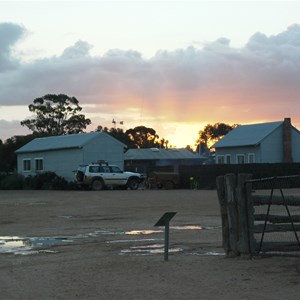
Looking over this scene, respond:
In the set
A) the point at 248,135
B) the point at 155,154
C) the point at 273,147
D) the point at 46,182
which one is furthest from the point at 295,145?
the point at 155,154

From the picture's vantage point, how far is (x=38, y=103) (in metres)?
90.7

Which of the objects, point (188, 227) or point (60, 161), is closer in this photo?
point (188, 227)

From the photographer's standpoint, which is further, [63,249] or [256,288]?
[63,249]

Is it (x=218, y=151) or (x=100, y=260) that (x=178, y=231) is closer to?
(x=100, y=260)

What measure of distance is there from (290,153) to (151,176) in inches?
531

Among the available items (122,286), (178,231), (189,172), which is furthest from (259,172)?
(122,286)

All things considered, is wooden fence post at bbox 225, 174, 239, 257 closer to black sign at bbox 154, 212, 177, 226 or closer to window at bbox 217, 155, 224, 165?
black sign at bbox 154, 212, 177, 226

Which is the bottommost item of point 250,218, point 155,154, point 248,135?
point 250,218

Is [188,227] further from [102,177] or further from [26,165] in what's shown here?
[26,165]

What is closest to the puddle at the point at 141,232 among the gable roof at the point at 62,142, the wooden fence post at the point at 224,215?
the wooden fence post at the point at 224,215

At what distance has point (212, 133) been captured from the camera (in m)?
138

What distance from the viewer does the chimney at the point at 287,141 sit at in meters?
53.3

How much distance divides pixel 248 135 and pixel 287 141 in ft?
13.3

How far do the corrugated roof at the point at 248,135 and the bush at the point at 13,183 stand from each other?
1898 cm
